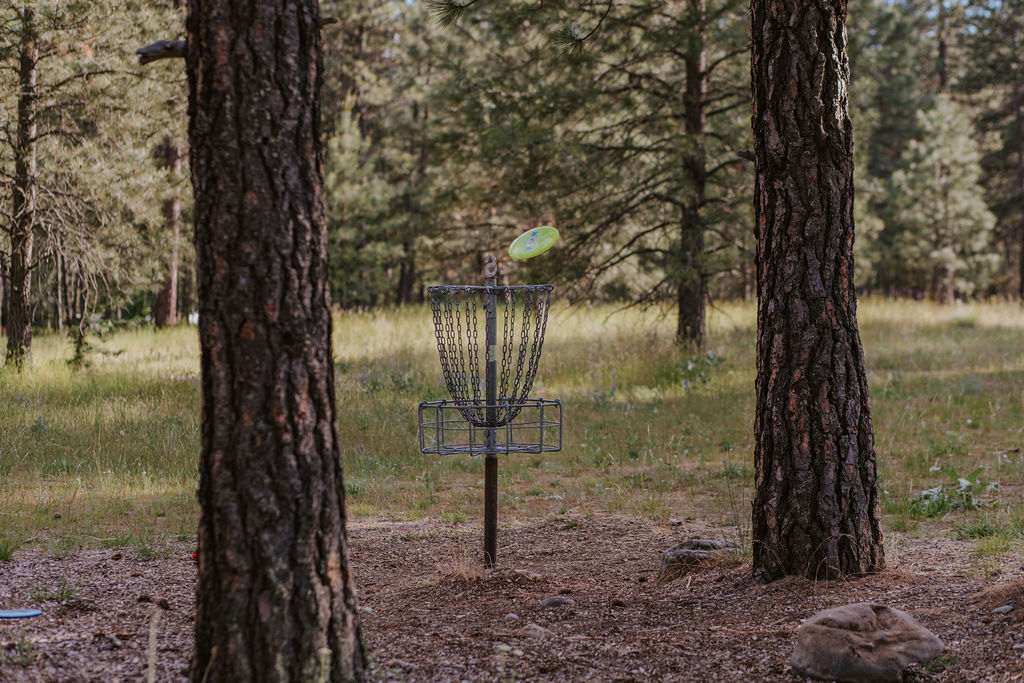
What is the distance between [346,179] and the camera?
19953mm

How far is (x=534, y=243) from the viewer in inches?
159

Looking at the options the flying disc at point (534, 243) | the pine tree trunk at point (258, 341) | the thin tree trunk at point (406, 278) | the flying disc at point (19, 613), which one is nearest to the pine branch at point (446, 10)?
the flying disc at point (534, 243)

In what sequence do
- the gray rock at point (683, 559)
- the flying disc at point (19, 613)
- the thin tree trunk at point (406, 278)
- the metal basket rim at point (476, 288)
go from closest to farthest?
the flying disc at point (19, 613) < the metal basket rim at point (476, 288) < the gray rock at point (683, 559) < the thin tree trunk at point (406, 278)

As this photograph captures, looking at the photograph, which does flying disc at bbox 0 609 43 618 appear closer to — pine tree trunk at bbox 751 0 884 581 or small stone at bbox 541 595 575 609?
small stone at bbox 541 595 575 609

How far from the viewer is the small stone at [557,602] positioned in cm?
361

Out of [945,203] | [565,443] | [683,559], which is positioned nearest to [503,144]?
[565,443]

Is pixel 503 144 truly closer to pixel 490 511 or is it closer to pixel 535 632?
pixel 490 511

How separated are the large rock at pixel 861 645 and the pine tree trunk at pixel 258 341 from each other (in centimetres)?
151

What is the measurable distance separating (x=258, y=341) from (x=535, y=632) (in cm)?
166

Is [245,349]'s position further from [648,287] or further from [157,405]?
[648,287]

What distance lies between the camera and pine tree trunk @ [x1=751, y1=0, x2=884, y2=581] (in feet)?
11.7

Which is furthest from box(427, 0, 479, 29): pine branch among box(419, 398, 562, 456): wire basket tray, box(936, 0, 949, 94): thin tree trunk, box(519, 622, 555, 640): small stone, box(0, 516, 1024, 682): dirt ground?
box(936, 0, 949, 94): thin tree trunk

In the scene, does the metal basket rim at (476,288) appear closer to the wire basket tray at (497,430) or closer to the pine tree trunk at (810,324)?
the wire basket tray at (497,430)

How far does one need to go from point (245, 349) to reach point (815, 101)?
267 centimetres
